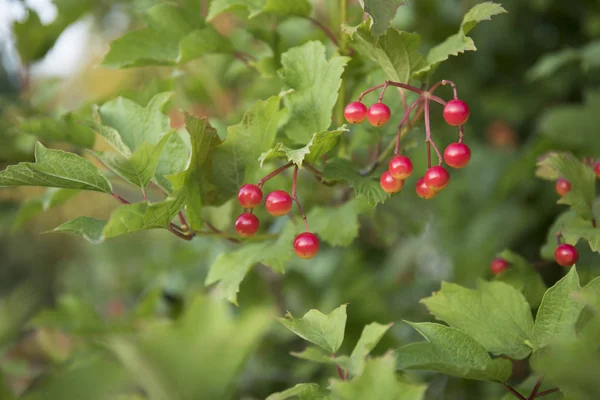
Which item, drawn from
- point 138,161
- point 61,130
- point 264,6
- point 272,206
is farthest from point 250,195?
Answer: point 61,130

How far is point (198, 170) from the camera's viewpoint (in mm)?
653

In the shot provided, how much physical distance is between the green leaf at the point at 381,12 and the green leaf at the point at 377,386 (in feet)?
1.08

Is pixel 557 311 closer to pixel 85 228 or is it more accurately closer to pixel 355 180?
pixel 355 180

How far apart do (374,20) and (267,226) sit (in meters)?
0.65

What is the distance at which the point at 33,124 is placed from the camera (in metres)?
0.78

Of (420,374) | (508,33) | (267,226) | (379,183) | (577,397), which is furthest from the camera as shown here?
(508,33)

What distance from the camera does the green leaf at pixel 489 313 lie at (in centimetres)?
58

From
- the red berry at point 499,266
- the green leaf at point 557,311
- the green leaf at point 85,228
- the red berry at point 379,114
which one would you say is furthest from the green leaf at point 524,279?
the green leaf at point 85,228

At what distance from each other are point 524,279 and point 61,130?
0.68 meters

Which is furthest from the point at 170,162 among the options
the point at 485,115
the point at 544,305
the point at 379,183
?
the point at 485,115

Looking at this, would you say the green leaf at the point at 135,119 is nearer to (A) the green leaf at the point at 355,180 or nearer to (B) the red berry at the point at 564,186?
(A) the green leaf at the point at 355,180

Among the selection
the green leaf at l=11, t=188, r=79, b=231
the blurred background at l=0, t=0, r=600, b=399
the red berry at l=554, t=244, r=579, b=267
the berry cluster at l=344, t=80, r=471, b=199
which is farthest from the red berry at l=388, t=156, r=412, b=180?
the green leaf at l=11, t=188, r=79, b=231

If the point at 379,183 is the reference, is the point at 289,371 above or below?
below

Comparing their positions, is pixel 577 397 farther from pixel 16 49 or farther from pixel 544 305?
pixel 16 49
